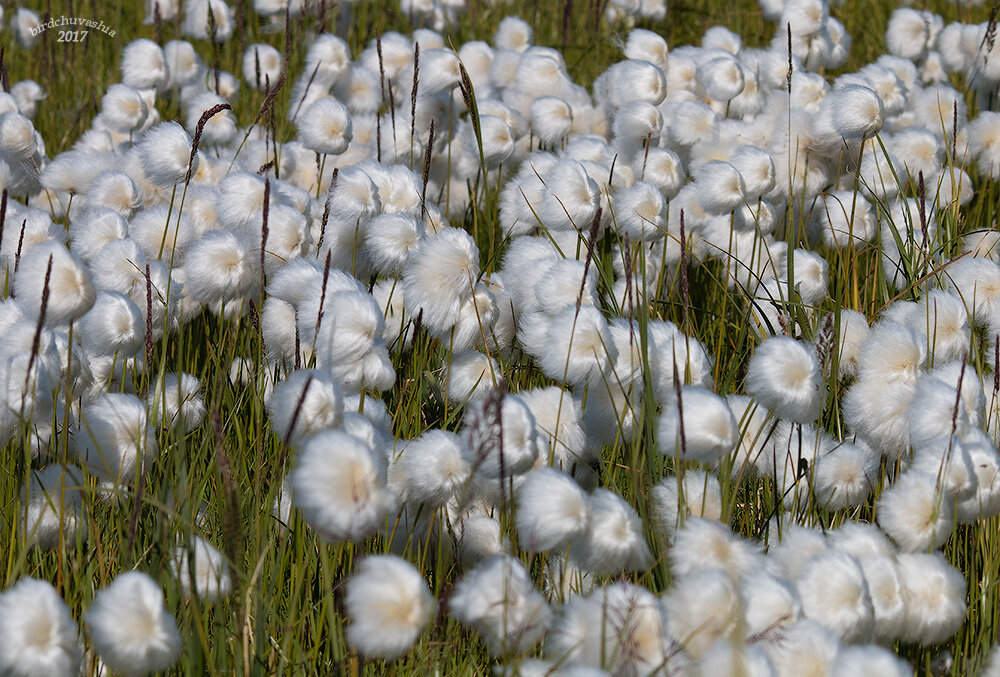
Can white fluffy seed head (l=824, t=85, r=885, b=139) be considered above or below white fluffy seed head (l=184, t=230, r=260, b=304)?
above

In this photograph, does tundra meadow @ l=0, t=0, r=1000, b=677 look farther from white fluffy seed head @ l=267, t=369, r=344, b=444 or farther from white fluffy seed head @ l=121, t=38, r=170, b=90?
white fluffy seed head @ l=121, t=38, r=170, b=90

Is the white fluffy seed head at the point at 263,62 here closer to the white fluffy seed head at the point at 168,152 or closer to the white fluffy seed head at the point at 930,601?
the white fluffy seed head at the point at 168,152

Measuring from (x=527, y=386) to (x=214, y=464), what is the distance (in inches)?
31.8

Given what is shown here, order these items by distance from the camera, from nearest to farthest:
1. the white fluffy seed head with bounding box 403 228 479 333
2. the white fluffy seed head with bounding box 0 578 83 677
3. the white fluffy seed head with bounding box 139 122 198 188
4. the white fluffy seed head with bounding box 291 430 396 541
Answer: the white fluffy seed head with bounding box 0 578 83 677, the white fluffy seed head with bounding box 291 430 396 541, the white fluffy seed head with bounding box 403 228 479 333, the white fluffy seed head with bounding box 139 122 198 188

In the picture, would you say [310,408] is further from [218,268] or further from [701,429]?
[218,268]

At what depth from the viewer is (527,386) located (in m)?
2.68

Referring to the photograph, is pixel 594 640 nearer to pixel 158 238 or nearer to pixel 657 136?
pixel 158 238

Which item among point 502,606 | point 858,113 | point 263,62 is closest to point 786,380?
point 502,606

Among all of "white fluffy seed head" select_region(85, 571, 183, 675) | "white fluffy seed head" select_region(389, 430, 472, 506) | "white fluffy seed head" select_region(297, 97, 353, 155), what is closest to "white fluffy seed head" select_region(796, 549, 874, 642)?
"white fluffy seed head" select_region(389, 430, 472, 506)

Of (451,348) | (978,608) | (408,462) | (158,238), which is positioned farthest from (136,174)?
(978,608)

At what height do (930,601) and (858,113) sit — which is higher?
(858,113)

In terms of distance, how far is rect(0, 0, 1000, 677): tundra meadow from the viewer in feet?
4.98

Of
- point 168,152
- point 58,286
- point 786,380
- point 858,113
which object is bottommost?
point 786,380

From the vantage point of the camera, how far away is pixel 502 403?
167cm
